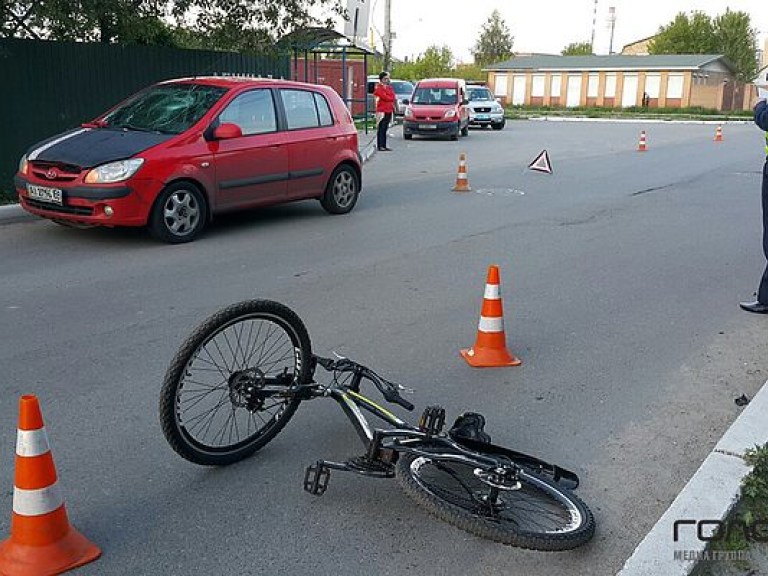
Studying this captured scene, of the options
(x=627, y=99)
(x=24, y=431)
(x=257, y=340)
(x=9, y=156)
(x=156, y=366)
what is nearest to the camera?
(x=24, y=431)

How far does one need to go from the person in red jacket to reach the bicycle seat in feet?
58.5

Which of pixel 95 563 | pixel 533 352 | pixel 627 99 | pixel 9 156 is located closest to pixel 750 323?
pixel 533 352

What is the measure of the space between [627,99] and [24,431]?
68.7 metres

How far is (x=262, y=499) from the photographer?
3.73 metres

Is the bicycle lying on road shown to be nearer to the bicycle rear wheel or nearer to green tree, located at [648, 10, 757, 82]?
the bicycle rear wheel

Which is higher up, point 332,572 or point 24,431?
point 24,431

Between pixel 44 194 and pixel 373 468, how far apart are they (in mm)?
6481

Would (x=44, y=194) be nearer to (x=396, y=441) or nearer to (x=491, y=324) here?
(x=491, y=324)

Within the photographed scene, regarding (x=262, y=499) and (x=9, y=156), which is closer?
(x=262, y=499)

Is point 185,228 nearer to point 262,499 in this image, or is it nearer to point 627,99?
point 262,499

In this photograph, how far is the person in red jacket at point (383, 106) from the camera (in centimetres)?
2108

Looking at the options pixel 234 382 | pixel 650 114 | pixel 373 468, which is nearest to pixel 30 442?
pixel 234 382

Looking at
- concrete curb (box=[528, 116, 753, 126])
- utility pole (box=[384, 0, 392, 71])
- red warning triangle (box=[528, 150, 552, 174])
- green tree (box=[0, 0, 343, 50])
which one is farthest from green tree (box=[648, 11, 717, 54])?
green tree (box=[0, 0, 343, 50])

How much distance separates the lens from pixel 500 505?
3.40 meters
